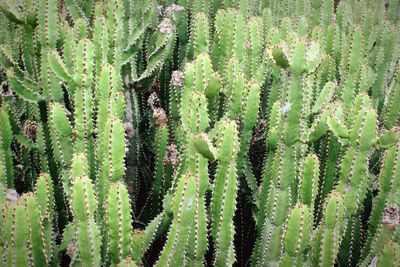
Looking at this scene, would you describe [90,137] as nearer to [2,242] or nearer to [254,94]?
[2,242]

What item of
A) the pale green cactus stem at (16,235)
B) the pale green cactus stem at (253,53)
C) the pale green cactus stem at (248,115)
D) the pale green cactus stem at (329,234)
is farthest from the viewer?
the pale green cactus stem at (253,53)

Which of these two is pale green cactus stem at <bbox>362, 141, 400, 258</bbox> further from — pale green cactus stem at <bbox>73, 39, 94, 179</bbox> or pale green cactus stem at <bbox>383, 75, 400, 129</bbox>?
pale green cactus stem at <bbox>73, 39, 94, 179</bbox>

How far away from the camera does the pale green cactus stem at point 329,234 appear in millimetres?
2180

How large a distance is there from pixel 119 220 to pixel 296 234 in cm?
81

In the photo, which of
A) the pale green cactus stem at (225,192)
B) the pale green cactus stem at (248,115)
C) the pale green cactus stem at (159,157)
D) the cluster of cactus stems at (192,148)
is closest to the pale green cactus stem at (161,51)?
the cluster of cactus stems at (192,148)

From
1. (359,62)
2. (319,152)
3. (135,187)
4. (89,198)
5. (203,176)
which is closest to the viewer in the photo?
(89,198)

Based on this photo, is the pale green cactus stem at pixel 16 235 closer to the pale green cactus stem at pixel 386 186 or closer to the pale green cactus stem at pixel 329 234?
the pale green cactus stem at pixel 329 234

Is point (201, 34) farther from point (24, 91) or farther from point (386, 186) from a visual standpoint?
point (386, 186)

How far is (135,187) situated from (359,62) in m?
1.93

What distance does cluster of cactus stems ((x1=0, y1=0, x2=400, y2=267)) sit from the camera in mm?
2143

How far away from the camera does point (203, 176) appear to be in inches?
89.3

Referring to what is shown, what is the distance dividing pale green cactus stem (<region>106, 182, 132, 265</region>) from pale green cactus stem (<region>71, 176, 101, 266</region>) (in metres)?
0.09

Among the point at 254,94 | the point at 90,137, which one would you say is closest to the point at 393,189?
the point at 254,94

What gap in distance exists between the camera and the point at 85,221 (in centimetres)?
209
